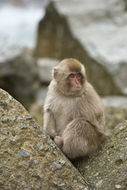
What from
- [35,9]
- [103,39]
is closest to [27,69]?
[103,39]

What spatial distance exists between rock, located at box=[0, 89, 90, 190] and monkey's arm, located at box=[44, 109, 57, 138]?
2.52 ft

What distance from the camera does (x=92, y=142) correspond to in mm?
4555

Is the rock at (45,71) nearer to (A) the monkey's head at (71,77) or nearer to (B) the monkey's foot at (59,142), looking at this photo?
(A) the monkey's head at (71,77)

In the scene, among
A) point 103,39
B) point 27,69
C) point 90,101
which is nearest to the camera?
point 90,101

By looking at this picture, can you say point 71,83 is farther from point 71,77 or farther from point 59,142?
point 59,142

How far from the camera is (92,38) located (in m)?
11.1

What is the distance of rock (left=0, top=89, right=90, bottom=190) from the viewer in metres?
3.80

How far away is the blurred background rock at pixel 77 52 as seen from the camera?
947 cm

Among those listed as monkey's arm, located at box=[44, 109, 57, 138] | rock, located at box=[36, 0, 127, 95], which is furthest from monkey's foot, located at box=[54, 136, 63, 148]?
rock, located at box=[36, 0, 127, 95]

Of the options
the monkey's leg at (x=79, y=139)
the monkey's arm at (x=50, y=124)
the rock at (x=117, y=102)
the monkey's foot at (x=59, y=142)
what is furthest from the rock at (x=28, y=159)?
the rock at (x=117, y=102)

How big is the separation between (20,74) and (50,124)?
17.8ft

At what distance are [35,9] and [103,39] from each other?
8555 mm

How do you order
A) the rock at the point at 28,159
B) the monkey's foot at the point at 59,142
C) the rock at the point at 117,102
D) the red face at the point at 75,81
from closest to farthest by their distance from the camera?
the rock at the point at 28,159
the monkey's foot at the point at 59,142
the red face at the point at 75,81
the rock at the point at 117,102

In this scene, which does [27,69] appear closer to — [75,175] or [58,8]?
[58,8]
